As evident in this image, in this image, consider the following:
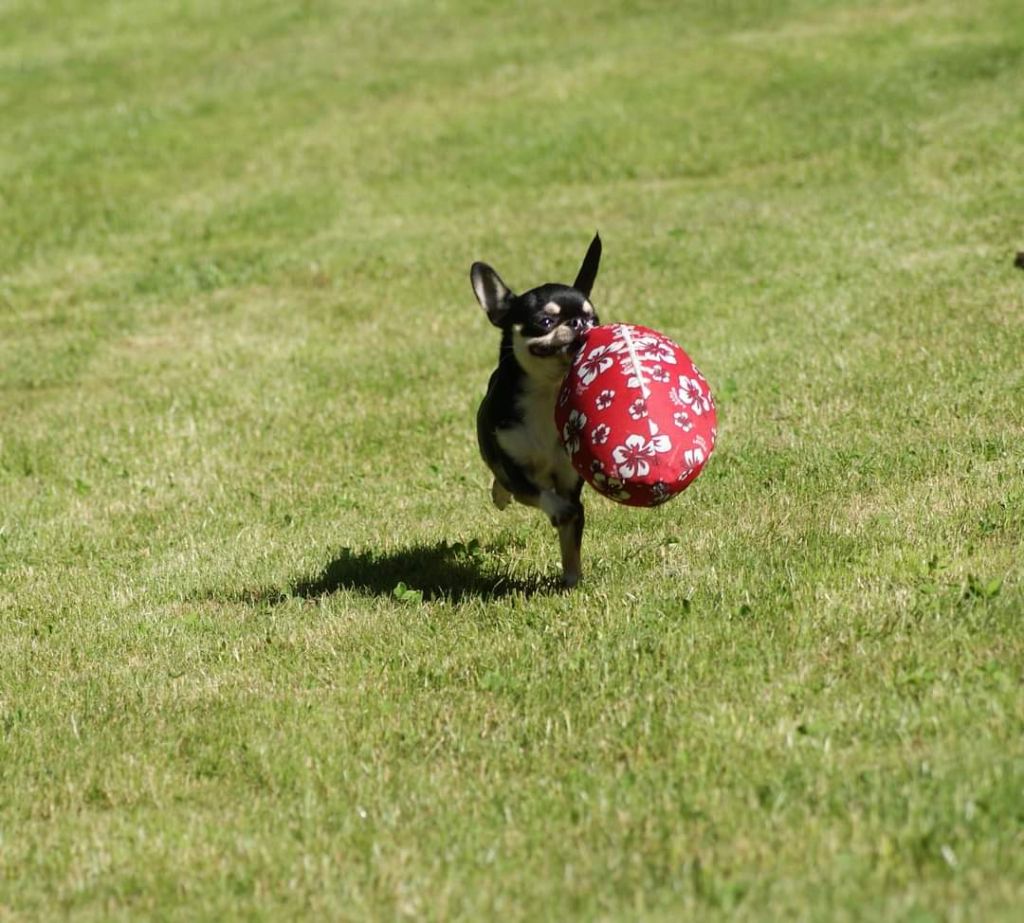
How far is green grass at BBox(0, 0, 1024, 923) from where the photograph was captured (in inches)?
227

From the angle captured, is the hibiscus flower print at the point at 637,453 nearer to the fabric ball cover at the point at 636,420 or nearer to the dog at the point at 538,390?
the fabric ball cover at the point at 636,420

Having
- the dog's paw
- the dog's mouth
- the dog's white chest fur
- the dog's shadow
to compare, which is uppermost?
the dog's mouth

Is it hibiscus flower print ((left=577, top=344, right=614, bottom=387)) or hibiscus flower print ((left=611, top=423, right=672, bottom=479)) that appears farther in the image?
hibiscus flower print ((left=577, top=344, right=614, bottom=387))

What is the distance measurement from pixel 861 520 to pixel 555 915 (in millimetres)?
4762

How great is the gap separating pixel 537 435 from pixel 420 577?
1.59m

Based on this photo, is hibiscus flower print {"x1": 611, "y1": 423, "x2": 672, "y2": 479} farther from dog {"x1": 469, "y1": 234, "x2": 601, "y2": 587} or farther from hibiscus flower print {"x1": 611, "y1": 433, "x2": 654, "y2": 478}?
dog {"x1": 469, "y1": 234, "x2": 601, "y2": 587}

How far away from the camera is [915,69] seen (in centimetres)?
2695

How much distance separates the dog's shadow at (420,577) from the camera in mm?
9195

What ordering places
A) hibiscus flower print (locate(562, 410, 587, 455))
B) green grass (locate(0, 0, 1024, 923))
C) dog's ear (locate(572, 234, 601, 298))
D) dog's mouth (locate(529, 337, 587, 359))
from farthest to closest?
dog's ear (locate(572, 234, 601, 298)) < dog's mouth (locate(529, 337, 587, 359)) < hibiscus flower print (locate(562, 410, 587, 455)) < green grass (locate(0, 0, 1024, 923))

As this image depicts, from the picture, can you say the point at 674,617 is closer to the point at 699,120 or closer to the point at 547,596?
the point at 547,596

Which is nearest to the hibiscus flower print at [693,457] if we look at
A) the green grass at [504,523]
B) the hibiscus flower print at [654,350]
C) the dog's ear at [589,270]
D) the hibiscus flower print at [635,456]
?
the hibiscus flower print at [635,456]

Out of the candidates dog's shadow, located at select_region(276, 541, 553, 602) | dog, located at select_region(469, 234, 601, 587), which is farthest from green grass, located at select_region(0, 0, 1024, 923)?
dog, located at select_region(469, 234, 601, 587)

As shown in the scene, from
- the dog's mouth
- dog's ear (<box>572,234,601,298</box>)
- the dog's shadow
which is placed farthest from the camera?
the dog's shadow

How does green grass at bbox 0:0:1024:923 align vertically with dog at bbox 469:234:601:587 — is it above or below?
below
